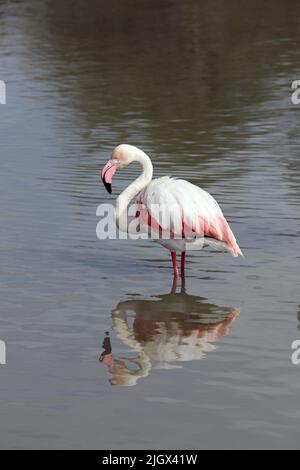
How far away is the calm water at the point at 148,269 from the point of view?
7.26 metres

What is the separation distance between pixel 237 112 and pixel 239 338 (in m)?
9.50

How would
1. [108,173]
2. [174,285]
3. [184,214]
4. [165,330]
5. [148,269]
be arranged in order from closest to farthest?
[165,330], [184,214], [174,285], [108,173], [148,269]

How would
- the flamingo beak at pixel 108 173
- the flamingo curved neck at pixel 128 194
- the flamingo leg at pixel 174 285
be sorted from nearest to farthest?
the flamingo leg at pixel 174 285 → the flamingo curved neck at pixel 128 194 → the flamingo beak at pixel 108 173

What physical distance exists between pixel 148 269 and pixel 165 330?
5.42ft

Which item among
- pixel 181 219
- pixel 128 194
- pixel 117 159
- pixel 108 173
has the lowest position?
pixel 181 219

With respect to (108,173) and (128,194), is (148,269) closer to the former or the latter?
(128,194)

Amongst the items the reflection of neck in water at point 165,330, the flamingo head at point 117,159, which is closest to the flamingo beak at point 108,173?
the flamingo head at point 117,159

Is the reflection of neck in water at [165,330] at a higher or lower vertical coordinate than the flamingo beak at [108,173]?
lower

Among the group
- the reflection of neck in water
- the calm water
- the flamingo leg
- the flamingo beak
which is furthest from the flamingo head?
the reflection of neck in water

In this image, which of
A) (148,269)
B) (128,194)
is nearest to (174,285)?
(148,269)

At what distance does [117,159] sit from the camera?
1054 cm

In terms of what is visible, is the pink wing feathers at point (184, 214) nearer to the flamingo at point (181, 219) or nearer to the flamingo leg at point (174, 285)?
the flamingo at point (181, 219)

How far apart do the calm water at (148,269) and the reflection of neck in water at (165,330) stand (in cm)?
2

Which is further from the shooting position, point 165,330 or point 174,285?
point 174,285
